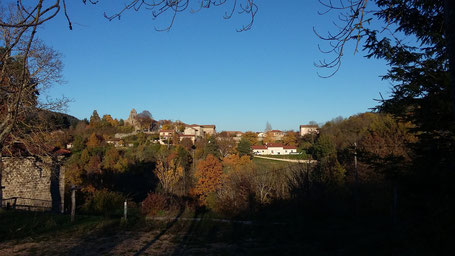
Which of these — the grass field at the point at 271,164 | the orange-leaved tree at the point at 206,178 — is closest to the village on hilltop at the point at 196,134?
the grass field at the point at 271,164

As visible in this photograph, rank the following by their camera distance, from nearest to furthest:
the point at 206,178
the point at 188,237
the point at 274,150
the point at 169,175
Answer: the point at 188,237 → the point at 206,178 → the point at 169,175 → the point at 274,150

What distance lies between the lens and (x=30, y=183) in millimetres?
14984

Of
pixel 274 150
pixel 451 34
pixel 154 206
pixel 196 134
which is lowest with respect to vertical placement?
pixel 154 206

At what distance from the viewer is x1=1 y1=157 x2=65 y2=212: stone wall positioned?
1440cm

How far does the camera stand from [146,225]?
1020cm

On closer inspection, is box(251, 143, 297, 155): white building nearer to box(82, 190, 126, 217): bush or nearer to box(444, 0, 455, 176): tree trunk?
box(82, 190, 126, 217): bush

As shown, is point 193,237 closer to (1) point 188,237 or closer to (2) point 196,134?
(1) point 188,237

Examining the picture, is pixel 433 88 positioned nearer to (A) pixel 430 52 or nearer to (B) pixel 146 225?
(A) pixel 430 52

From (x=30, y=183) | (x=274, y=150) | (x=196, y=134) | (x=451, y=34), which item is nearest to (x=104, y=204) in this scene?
(x=30, y=183)

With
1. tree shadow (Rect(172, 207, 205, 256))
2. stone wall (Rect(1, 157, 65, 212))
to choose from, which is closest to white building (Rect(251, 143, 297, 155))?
stone wall (Rect(1, 157, 65, 212))

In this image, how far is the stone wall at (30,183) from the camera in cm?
1440

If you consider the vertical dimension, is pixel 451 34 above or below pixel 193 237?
above

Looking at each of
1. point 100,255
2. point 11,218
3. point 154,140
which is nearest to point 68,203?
point 11,218

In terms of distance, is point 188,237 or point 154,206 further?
point 154,206
